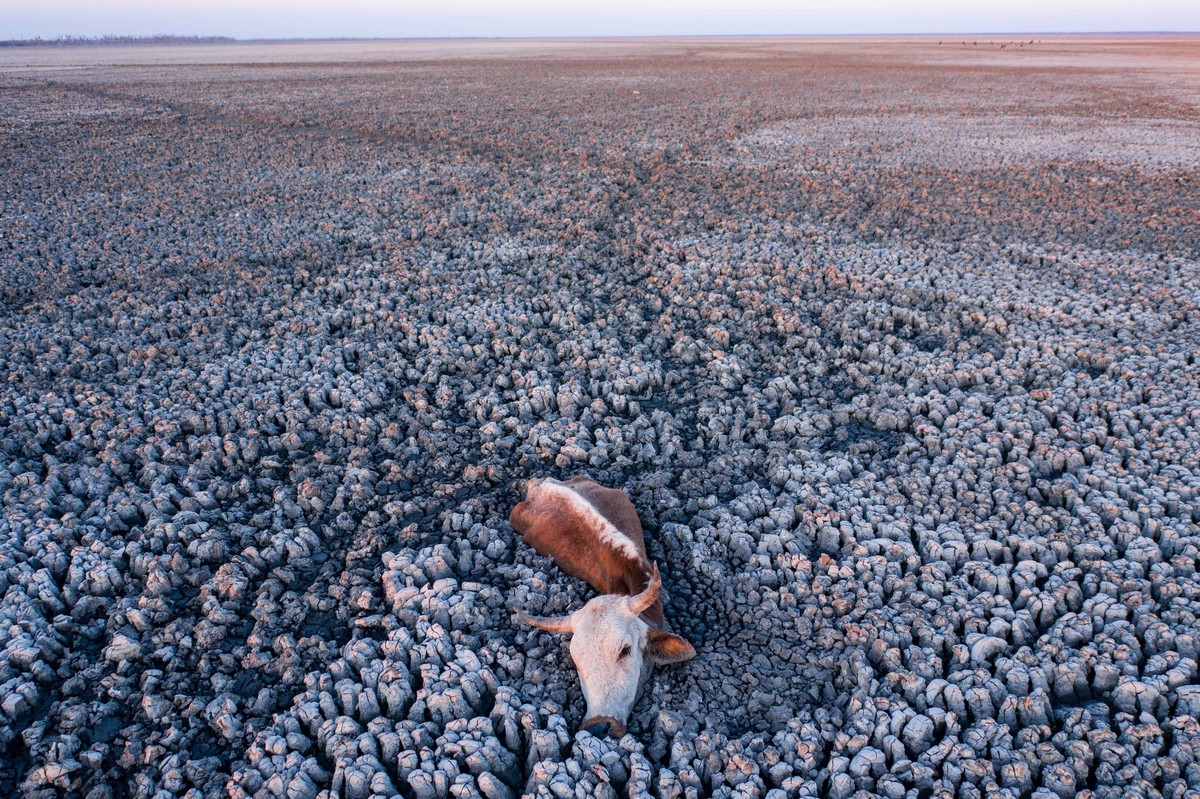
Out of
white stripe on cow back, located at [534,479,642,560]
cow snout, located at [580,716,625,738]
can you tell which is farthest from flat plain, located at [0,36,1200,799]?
white stripe on cow back, located at [534,479,642,560]

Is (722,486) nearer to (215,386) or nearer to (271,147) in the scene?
(215,386)

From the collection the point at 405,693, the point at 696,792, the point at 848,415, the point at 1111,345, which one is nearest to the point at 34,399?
the point at 405,693

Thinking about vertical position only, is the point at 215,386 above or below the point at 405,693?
above

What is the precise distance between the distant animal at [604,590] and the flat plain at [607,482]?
0.43ft

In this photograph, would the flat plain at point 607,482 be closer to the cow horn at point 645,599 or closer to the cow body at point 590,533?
the cow body at point 590,533

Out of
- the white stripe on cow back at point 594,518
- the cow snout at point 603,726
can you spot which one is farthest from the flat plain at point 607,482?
the white stripe on cow back at point 594,518

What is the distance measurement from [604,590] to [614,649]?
1.75 feet

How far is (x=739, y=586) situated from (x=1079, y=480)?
2.38 metres

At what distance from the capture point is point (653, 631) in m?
3.12

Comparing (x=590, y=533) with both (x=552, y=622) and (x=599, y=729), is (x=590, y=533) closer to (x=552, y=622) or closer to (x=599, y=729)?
(x=552, y=622)

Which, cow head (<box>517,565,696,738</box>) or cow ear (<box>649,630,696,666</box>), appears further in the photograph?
cow ear (<box>649,630,696,666</box>)

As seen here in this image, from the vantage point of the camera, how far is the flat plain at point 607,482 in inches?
113

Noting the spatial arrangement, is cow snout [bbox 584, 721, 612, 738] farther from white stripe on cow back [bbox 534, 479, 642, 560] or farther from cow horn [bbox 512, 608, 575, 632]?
white stripe on cow back [bbox 534, 479, 642, 560]

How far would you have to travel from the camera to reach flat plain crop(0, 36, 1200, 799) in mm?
2867
